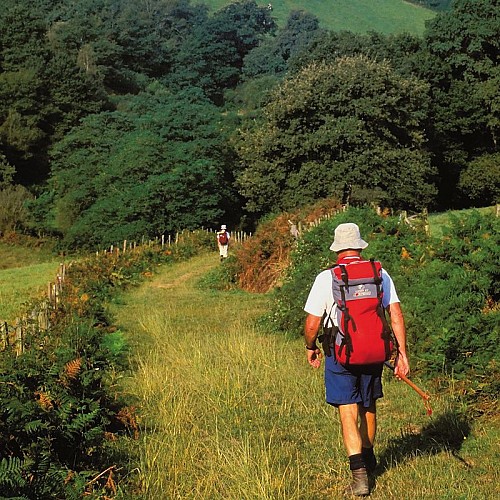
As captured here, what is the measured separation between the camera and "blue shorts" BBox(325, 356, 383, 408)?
231 inches

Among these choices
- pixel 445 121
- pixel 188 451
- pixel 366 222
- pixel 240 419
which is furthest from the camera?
pixel 445 121

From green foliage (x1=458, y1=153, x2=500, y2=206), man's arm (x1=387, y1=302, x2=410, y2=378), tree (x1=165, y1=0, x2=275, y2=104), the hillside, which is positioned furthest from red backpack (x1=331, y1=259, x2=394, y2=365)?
the hillside

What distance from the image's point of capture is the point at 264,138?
40.8 meters

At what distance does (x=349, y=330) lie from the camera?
5578mm

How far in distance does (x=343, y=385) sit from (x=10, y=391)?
2506mm

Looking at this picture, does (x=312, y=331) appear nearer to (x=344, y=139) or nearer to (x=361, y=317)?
(x=361, y=317)

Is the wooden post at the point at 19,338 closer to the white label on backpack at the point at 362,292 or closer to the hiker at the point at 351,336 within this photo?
the hiker at the point at 351,336

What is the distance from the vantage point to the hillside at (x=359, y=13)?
10162cm

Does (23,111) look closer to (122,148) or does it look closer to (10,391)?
(122,148)

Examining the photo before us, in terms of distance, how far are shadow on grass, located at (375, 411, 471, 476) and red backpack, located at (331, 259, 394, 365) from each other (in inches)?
52.3

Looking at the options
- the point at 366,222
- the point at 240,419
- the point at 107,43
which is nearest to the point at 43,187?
the point at 107,43

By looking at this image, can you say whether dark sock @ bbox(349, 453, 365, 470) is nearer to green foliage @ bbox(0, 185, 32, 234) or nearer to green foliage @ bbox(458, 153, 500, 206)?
green foliage @ bbox(458, 153, 500, 206)

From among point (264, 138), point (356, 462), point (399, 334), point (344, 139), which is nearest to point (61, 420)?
point (356, 462)

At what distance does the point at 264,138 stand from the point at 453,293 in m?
32.5
